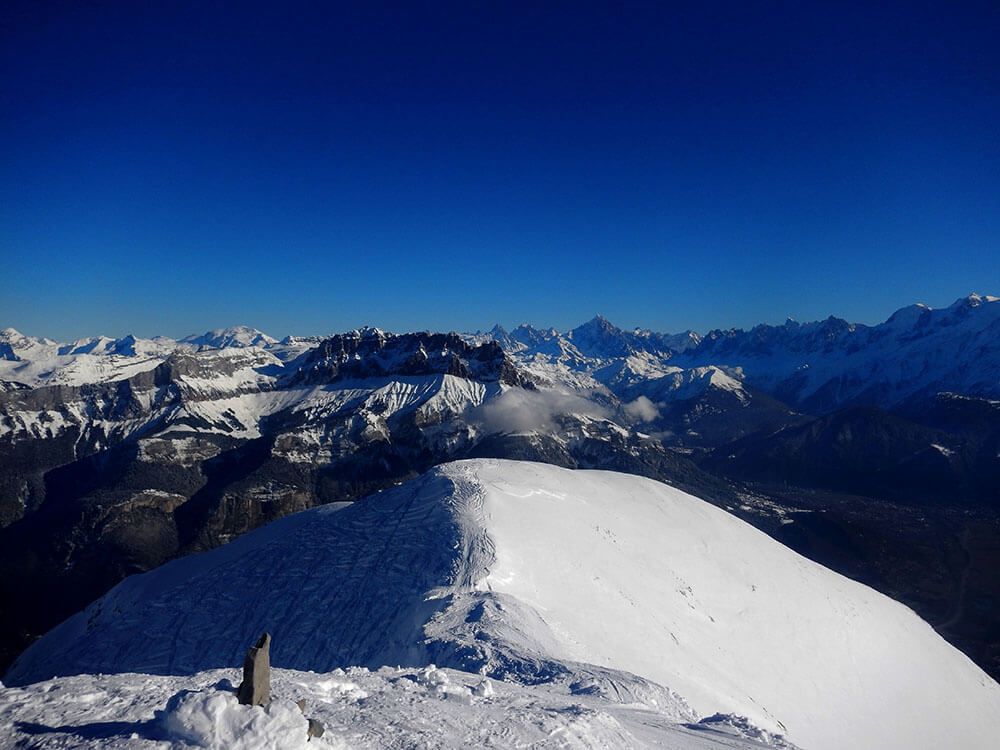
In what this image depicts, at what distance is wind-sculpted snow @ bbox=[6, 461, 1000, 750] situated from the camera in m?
35.7

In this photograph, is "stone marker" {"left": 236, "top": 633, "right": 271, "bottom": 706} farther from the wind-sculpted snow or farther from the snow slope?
the wind-sculpted snow

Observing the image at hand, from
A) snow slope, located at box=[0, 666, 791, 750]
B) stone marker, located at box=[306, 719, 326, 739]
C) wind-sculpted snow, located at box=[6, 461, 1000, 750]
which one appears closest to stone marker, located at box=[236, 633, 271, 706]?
snow slope, located at box=[0, 666, 791, 750]

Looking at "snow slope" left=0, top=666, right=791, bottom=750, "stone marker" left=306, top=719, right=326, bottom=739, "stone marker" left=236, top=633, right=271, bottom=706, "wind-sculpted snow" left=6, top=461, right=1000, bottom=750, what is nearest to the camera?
"snow slope" left=0, top=666, right=791, bottom=750

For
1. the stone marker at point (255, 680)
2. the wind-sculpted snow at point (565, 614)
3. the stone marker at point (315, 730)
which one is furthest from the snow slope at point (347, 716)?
the wind-sculpted snow at point (565, 614)

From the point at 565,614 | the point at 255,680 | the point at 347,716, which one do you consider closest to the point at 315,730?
the point at 255,680

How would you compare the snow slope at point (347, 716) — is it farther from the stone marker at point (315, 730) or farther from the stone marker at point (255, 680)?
the stone marker at point (255, 680)

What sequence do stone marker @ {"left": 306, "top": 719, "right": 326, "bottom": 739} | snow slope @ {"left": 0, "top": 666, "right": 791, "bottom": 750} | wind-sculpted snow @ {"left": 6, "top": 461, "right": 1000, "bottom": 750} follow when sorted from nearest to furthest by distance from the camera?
snow slope @ {"left": 0, "top": 666, "right": 791, "bottom": 750} → stone marker @ {"left": 306, "top": 719, "right": 326, "bottom": 739} → wind-sculpted snow @ {"left": 6, "top": 461, "right": 1000, "bottom": 750}

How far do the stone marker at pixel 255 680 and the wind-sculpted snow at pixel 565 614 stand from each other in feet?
53.3

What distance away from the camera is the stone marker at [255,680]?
15065mm

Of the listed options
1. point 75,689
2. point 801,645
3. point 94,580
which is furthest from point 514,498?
point 94,580

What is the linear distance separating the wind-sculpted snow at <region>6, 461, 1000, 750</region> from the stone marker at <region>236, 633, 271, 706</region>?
16.2 m

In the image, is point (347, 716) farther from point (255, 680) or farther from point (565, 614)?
point (565, 614)

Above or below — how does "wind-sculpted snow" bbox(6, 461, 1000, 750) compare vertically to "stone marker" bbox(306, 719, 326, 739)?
below

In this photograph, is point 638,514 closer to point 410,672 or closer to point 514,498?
point 514,498
